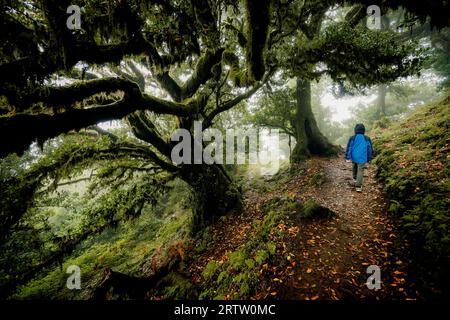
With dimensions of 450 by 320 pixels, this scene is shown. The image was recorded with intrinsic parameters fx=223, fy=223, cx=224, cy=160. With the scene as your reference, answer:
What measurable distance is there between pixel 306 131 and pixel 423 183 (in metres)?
7.87

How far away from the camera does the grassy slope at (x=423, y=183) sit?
4.67 metres

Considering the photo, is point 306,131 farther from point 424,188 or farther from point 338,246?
point 338,246

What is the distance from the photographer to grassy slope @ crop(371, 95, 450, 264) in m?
4.67

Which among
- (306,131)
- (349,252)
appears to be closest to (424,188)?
(349,252)

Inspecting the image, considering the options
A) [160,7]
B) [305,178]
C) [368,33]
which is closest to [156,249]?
[305,178]

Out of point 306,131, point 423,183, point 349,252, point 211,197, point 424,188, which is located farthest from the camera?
point 306,131

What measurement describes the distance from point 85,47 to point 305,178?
9965 mm

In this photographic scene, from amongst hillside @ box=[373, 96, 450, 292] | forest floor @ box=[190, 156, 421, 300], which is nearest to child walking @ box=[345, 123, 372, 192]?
forest floor @ box=[190, 156, 421, 300]

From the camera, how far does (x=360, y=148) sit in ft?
26.5

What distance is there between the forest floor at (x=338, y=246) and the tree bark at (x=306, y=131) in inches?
141

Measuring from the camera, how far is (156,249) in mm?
10883

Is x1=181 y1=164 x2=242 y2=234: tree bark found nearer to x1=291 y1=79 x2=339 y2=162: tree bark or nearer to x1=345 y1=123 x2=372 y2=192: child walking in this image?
x1=345 y1=123 x2=372 y2=192: child walking

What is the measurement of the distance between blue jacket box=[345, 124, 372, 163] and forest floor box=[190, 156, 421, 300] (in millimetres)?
1244

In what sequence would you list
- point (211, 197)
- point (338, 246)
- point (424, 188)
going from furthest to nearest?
point (211, 197), point (424, 188), point (338, 246)
